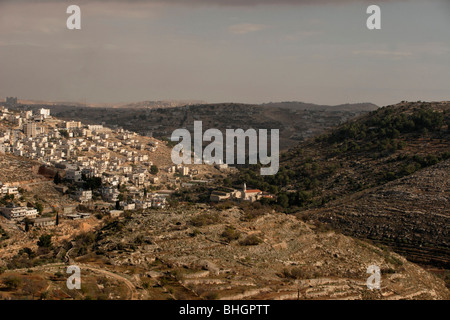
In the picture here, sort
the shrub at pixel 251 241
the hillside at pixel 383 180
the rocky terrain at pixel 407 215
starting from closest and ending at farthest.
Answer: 1. the shrub at pixel 251 241
2. the rocky terrain at pixel 407 215
3. the hillside at pixel 383 180

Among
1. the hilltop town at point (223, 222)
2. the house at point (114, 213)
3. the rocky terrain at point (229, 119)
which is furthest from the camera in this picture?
the rocky terrain at point (229, 119)

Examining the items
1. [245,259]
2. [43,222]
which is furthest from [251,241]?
[43,222]

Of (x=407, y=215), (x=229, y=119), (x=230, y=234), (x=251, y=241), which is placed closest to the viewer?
(x=251, y=241)

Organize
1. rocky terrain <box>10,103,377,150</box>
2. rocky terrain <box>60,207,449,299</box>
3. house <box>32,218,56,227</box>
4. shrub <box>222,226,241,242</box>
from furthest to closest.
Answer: rocky terrain <box>10,103,377,150</box>
house <box>32,218,56,227</box>
shrub <box>222,226,241,242</box>
rocky terrain <box>60,207,449,299</box>

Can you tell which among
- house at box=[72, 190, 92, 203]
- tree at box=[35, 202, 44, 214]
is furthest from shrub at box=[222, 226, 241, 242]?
house at box=[72, 190, 92, 203]

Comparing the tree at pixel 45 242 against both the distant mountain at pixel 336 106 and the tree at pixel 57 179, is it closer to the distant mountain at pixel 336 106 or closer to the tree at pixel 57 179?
the tree at pixel 57 179

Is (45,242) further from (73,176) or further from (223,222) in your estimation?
(73,176)

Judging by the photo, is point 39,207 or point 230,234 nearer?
point 230,234

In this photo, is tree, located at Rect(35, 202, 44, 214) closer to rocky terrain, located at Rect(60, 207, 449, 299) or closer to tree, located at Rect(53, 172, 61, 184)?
tree, located at Rect(53, 172, 61, 184)

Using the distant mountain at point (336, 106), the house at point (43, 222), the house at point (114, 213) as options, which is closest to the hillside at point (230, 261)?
the house at point (43, 222)

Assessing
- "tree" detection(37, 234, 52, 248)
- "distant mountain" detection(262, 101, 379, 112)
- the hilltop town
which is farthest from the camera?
"distant mountain" detection(262, 101, 379, 112)

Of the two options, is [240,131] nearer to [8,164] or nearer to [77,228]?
[8,164]

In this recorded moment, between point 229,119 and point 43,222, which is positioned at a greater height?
point 229,119
